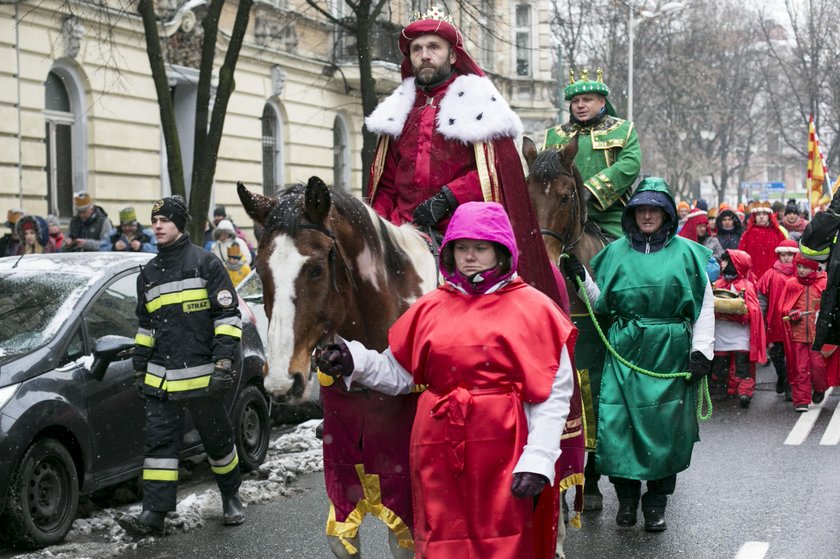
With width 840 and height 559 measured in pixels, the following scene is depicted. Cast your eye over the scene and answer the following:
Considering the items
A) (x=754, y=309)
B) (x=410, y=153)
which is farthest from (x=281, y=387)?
(x=754, y=309)

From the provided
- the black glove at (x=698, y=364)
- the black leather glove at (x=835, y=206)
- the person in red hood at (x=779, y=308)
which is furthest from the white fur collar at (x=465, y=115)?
the person in red hood at (x=779, y=308)

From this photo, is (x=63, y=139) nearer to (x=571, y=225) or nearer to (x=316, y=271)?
(x=571, y=225)

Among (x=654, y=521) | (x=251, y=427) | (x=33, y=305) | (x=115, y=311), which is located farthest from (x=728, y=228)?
(x=33, y=305)

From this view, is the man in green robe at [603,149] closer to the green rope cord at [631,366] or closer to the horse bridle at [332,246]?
the green rope cord at [631,366]

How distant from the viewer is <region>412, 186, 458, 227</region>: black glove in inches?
211

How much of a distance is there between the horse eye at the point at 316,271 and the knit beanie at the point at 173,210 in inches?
134

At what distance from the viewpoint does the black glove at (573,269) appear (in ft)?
24.3

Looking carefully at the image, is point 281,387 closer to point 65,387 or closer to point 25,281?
point 65,387

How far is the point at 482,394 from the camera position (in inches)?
174

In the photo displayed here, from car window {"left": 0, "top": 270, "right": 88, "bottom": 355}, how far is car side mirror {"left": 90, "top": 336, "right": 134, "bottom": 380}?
1.17ft

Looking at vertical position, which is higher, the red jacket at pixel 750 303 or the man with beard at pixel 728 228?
the man with beard at pixel 728 228

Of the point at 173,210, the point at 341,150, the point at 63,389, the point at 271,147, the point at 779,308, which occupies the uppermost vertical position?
the point at 341,150

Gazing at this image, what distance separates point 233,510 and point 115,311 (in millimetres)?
1654

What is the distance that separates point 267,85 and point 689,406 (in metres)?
19.3
